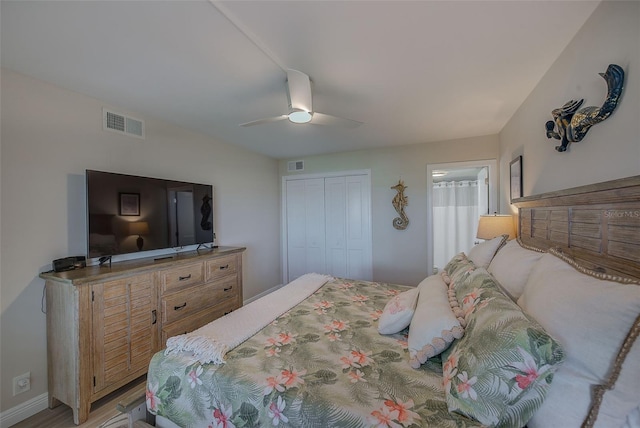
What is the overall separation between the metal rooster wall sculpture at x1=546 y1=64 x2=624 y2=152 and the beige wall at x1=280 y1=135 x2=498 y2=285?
1.85 meters

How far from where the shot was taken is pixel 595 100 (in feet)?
4.03

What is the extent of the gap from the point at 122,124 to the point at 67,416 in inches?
93.7

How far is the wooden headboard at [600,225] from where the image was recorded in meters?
0.93

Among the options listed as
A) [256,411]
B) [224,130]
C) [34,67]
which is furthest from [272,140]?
[256,411]

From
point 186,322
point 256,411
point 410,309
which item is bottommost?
point 186,322

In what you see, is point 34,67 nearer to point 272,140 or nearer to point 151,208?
point 151,208

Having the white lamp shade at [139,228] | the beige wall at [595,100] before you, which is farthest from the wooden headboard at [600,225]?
the white lamp shade at [139,228]

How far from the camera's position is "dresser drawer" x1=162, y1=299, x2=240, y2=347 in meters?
2.20

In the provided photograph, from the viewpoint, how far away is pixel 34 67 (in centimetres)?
167

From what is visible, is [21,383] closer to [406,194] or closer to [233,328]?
[233,328]

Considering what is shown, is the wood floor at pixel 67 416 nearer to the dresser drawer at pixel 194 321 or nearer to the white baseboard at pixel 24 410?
the white baseboard at pixel 24 410

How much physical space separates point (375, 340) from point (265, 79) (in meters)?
1.98

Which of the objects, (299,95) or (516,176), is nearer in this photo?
(299,95)

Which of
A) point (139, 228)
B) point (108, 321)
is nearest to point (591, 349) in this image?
point (108, 321)
